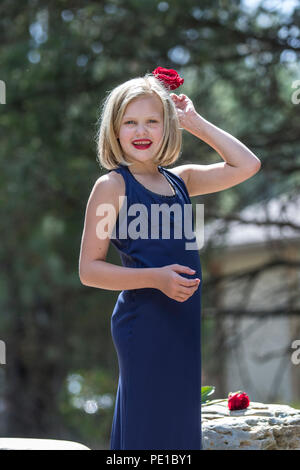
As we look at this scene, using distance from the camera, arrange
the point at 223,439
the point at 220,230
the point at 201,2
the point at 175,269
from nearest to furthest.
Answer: the point at 175,269 → the point at 223,439 → the point at 201,2 → the point at 220,230

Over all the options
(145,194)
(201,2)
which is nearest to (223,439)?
(145,194)

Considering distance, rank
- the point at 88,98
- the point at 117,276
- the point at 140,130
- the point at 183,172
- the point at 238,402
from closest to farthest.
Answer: the point at 117,276
the point at 140,130
the point at 183,172
the point at 238,402
the point at 88,98

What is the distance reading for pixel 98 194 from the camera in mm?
2100

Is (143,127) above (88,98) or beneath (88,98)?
beneath

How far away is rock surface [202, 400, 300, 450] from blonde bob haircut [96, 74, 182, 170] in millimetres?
951

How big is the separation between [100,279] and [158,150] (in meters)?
0.45

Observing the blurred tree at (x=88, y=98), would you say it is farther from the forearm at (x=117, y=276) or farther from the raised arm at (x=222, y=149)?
the forearm at (x=117, y=276)

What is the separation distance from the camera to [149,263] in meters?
2.03

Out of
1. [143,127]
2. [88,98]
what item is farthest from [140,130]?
[88,98]

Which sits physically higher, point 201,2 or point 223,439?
point 201,2

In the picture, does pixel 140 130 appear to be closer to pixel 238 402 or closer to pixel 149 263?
pixel 149 263

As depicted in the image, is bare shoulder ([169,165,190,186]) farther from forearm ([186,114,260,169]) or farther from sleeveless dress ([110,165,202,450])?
sleeveless dress ([110,165,202,450])

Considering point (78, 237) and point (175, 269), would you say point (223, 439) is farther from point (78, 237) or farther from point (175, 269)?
point (78, 237)

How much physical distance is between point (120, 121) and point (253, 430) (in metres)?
1.14
